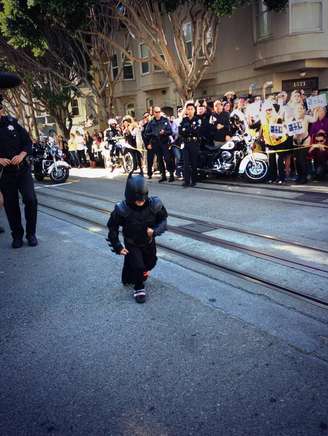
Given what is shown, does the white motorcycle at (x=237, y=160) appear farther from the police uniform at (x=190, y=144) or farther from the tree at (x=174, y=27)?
the tree at (x=174, y=27)

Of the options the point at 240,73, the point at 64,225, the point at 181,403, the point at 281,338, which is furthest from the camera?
the point at 240,73

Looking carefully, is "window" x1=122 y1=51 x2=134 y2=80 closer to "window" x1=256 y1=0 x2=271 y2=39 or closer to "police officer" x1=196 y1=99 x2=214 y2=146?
"window" x1=256 y1=0 x2=271 y2=39

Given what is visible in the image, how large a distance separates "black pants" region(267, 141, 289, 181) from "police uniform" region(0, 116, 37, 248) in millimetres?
5887

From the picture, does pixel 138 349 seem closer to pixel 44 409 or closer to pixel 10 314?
pixel 44 409

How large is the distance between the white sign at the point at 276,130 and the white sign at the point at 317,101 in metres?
0.80

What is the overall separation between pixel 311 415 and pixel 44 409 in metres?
1.58

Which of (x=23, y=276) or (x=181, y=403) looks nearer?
(x=181, y=403)

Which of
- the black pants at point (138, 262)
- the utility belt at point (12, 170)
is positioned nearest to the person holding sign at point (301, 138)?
the utility belt at point (12, 170)

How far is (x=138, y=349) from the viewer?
315 centimetres

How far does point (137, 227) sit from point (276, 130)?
6.79 metres

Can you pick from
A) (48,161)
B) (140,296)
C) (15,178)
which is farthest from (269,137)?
(48,161)

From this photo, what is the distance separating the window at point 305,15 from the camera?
17.2 m

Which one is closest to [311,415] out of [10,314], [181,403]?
[181,403]

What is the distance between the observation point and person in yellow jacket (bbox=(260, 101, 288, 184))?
381 inches
